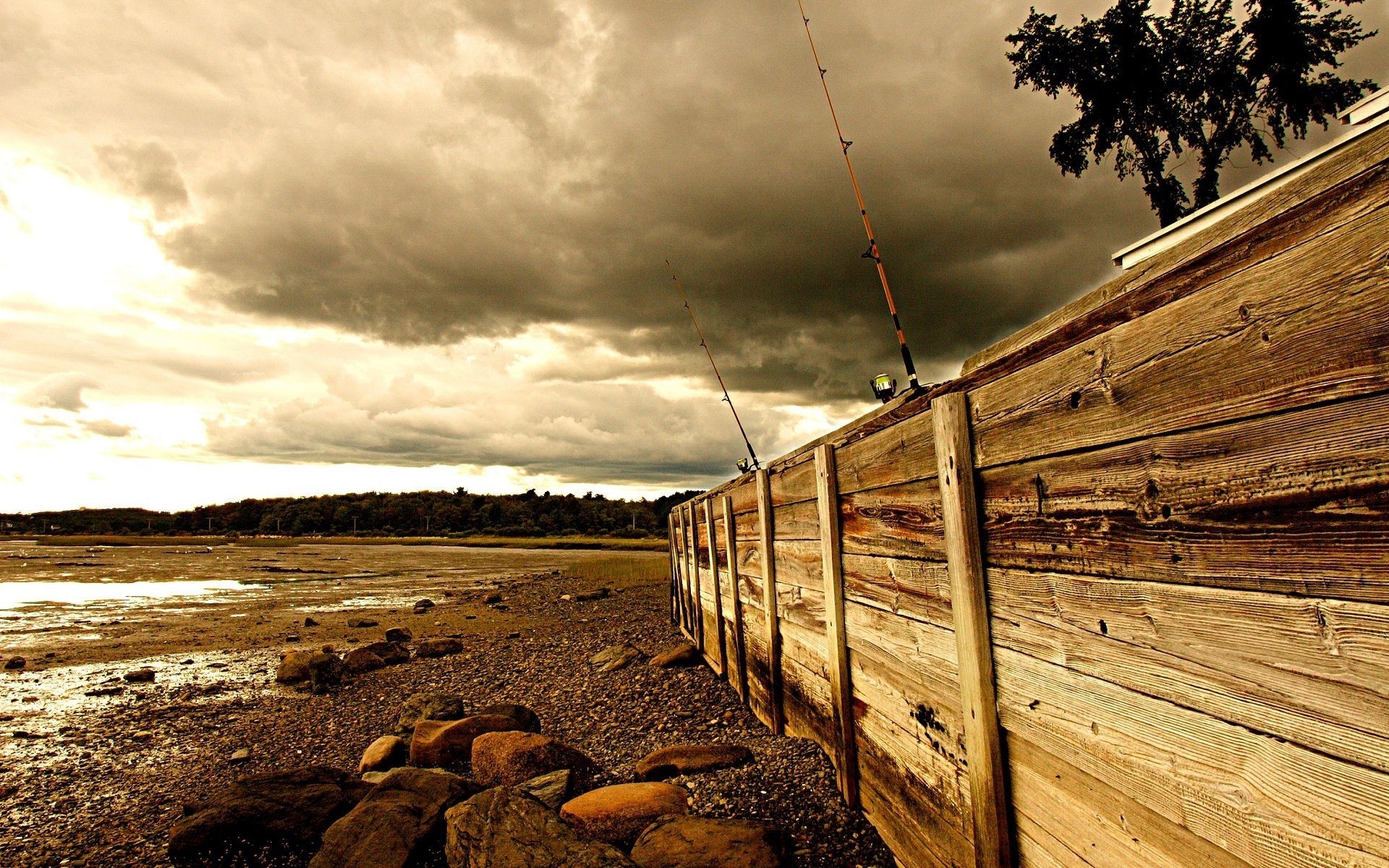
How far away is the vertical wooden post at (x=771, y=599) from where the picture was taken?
5777 mm

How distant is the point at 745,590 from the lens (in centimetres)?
697

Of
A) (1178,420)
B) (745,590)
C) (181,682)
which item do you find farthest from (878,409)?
(181,682)

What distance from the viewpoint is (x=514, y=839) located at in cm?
391

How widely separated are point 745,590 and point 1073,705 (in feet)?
16.2

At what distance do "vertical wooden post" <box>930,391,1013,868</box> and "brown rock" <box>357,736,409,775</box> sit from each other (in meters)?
5.92

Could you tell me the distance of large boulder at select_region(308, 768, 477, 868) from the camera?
4.30m

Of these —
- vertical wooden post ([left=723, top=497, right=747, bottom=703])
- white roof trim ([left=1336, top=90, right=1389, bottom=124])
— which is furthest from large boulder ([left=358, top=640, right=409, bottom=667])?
white roof trim ([left=1336, top=90, right=1389, bottom=124])

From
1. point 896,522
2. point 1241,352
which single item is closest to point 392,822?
point 896,522

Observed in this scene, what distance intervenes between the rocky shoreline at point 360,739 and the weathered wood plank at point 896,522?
5.57 feet

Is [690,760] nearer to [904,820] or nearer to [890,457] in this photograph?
[904,820]

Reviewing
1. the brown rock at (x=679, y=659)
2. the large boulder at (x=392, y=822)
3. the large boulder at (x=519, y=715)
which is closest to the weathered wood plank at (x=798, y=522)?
the large boulder at (x=392, y=822)

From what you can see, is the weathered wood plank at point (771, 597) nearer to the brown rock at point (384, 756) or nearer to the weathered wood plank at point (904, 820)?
the weathered wood plank at point (904, 820)

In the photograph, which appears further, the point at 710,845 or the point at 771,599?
the point at 771,599

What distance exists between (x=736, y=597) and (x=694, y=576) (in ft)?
12.0
